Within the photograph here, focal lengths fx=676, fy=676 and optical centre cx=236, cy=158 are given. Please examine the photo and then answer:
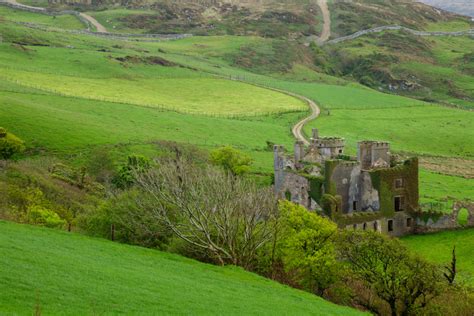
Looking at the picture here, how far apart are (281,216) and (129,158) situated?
37040 millimetres

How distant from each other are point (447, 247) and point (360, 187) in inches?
543

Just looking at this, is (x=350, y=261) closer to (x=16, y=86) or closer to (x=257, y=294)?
(x=257, y=294)

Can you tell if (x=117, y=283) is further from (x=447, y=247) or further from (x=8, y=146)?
(x=8, y=146)

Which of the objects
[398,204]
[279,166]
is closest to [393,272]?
[398,204]

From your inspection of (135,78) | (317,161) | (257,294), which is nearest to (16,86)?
(135,78)

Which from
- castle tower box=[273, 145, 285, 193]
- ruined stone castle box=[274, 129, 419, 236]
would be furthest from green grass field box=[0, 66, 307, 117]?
ruined stone castle box=[274, 129, 419, 236]

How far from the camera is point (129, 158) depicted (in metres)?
93.1

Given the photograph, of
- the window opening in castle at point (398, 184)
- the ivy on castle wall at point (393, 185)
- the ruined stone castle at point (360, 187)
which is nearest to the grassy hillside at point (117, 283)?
the ruined stone castle at point (360, 187)

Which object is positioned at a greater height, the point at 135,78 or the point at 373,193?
the point at 135,78

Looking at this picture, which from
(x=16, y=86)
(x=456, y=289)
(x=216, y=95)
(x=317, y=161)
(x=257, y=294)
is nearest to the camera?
(x=257, y=294)

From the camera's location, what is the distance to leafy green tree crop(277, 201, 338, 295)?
186 ft

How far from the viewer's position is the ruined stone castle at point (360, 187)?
80812 millimetres

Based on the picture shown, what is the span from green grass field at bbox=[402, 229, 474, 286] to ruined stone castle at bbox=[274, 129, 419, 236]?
393cm

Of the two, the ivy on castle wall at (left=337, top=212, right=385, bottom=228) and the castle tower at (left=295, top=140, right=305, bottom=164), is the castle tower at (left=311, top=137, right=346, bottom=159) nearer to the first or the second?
the castle tower at (left=295, top=140, right=305, bottom=164)
